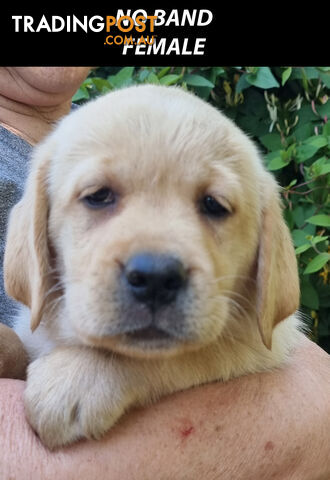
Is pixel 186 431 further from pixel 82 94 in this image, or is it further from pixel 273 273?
pixel 82 94

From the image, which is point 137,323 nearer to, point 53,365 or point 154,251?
point 154,251

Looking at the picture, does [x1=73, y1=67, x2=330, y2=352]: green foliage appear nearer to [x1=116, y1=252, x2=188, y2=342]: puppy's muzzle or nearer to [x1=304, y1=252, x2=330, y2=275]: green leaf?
[x1=304, y1=252, x2=330, y2=275]: green leaf

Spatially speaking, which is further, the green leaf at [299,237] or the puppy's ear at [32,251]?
the green leaf at [299,237]

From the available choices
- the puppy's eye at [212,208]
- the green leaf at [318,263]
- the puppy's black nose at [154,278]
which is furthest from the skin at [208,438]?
the green leaf at [318,263]

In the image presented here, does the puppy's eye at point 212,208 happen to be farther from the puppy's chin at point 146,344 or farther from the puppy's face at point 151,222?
the puppy's chin at point 146,344

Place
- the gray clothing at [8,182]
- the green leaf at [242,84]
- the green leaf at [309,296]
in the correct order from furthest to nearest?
the green leaf at [242,84]
the green leaf at [309,296]
the gray clothing at [8,182]

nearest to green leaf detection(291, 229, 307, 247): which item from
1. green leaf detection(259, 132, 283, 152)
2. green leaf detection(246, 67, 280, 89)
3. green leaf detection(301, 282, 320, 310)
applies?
green leaf detection(301, 282, 320, 310)

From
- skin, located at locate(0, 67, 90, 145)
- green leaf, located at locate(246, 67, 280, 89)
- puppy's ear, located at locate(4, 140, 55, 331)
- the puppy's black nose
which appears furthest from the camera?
green leaf, located at locate(246, 67, 280, 89)
